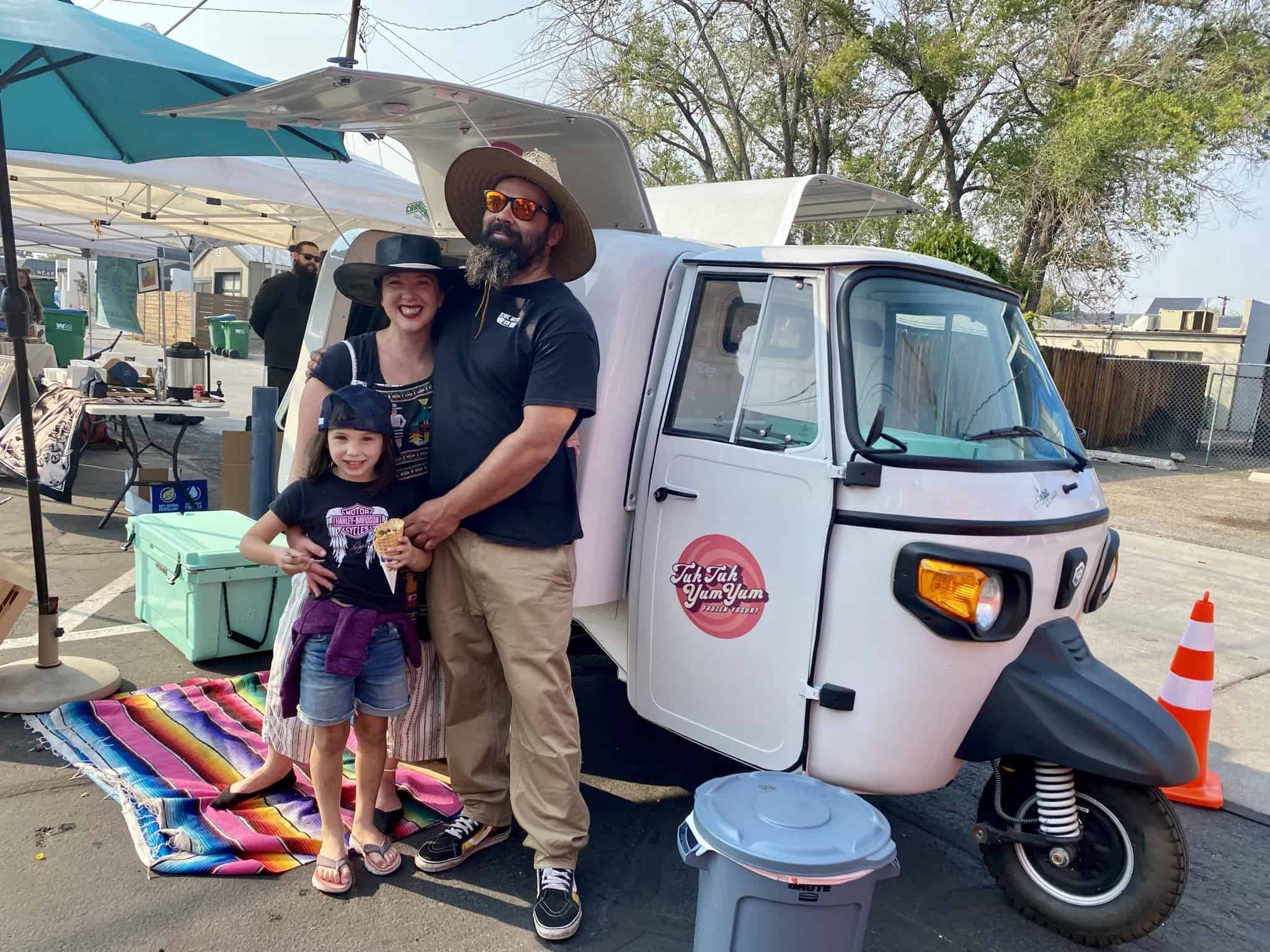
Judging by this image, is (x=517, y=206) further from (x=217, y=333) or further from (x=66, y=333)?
(x=217, y=333)

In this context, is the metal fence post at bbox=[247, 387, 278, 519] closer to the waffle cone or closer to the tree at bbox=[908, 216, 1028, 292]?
the waffle cone

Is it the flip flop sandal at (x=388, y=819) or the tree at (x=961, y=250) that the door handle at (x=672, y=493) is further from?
the tree at (x=961, y=250)

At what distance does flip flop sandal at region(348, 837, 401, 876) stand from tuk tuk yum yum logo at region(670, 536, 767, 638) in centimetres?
126

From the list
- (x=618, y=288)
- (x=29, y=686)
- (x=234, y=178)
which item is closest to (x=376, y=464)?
(x=618, y=288)

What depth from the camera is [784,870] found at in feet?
6.35

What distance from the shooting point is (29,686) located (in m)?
3.95

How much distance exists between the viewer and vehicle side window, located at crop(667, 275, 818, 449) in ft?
9.58

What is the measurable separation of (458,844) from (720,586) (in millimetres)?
1246

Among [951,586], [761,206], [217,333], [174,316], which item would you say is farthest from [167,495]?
[174,316]

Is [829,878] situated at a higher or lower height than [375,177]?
lower

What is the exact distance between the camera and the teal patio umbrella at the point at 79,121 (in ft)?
11.0

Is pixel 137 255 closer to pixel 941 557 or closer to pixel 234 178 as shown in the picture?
pixel 234 178

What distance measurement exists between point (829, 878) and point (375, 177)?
9.44m

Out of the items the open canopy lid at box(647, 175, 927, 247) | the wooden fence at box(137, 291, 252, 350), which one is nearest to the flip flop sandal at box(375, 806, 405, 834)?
the open canopy lid at box(647, 175, 927, 247)
